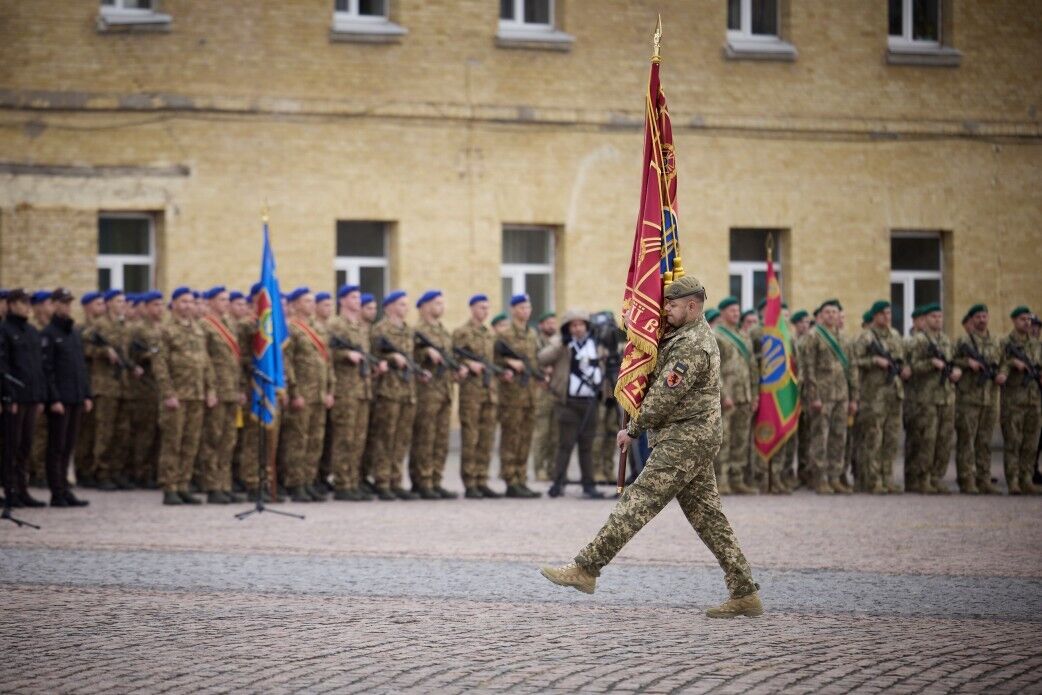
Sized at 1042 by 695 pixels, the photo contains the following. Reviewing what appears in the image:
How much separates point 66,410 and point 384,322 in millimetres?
3510

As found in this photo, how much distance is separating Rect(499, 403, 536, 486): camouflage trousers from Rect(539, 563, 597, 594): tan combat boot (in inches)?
383

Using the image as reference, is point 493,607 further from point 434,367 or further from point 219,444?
point 434,367

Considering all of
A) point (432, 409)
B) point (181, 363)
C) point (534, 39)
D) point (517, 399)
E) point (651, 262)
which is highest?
point (534, 39)

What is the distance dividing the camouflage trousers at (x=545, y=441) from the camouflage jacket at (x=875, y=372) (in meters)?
3.98

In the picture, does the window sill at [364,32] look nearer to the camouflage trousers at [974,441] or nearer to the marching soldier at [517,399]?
the marching soldier at [517,399]

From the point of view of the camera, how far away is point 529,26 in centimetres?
2641

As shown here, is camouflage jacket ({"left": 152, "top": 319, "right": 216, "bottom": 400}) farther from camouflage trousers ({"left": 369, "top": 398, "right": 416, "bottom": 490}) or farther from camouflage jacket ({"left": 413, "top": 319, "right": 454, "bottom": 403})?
camouflage jacket ({"left": 413, "top": 319, "right": 454, "bottom": 403})

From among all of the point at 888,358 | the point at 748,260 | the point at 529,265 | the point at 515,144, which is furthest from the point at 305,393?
the point at 748,260

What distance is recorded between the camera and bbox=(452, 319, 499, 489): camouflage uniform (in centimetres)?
1969

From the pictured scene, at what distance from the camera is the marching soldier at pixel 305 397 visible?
1875cm

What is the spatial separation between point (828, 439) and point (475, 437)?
4.15 m

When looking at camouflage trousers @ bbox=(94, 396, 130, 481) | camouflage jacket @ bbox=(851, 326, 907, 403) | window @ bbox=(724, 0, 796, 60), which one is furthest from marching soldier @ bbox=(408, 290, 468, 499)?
window @ bbox=(724, 0, 796, 60)

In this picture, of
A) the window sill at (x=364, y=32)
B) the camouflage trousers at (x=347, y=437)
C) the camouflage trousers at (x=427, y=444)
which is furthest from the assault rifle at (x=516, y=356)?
the window sill at (x=364, y=32)

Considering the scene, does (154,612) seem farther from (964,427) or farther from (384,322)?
(964,427)
